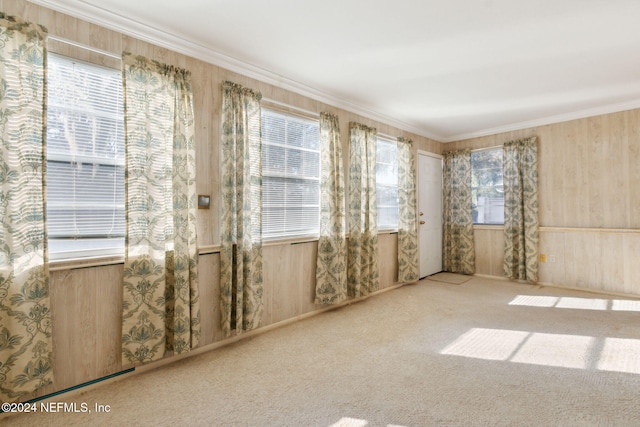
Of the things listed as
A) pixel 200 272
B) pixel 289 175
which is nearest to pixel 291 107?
pixel 289 175

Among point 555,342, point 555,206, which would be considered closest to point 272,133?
point 555,342

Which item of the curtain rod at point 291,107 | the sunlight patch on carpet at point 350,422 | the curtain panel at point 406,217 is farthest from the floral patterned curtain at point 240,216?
the curtain panel at point 406,217

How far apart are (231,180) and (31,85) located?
1.36m

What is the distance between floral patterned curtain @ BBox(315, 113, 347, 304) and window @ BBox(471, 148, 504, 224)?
3021 mm

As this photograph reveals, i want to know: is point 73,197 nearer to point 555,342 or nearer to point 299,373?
point 299,373

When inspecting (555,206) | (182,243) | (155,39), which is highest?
(155,39)

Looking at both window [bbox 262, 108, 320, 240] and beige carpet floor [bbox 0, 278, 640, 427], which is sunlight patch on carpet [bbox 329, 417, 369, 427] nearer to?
beige carpet floor [bbox 0, 278, 640, 427]

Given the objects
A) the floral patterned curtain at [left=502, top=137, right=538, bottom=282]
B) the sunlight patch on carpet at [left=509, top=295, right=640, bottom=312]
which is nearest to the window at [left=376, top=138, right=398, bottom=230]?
the floral patterned curtain at [left=502, top=137, right=538, bottom=282]

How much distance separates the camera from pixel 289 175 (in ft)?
10.8

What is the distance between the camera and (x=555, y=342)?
2.69 m

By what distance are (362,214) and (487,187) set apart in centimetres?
270

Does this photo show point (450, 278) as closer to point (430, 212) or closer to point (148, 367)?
point (430, 212)

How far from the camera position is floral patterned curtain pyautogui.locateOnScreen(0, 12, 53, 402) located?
1.73 m

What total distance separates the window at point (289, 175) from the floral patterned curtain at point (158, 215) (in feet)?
2.70
